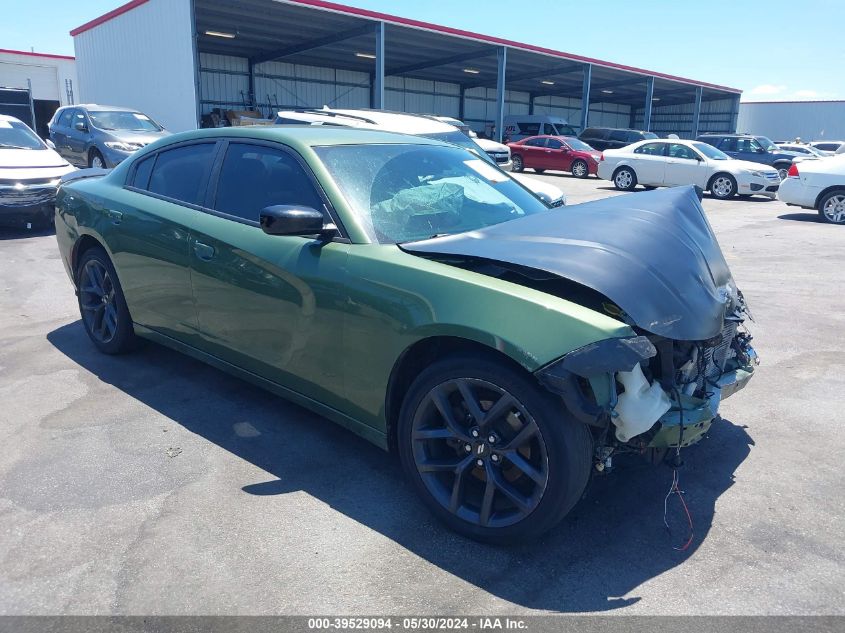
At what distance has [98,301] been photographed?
4867 mm

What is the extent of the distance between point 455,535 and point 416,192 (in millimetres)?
1744

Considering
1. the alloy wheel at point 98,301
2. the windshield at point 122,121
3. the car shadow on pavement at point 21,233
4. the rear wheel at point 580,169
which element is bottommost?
the car shadow on pavement at point 21,233

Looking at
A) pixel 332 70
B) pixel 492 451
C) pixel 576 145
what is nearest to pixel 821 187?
pixel 576 145

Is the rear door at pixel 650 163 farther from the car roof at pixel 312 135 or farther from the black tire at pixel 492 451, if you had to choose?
the black tire at pixel 492 451

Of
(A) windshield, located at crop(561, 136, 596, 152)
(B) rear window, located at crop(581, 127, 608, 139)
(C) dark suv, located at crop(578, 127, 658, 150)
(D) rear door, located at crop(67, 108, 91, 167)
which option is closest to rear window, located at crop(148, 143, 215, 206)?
(D) rear door, located at crop(67, 108, 91, 167)

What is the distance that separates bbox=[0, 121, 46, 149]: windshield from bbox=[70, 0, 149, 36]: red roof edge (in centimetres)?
1000

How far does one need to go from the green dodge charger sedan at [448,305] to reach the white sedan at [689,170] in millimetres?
14923

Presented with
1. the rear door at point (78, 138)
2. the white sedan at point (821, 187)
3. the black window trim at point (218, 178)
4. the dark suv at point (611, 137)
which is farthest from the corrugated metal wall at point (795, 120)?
the black window trim at point (218, 178)

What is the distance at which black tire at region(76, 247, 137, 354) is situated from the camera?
461 centimetres

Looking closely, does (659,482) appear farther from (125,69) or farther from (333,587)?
(125,69)

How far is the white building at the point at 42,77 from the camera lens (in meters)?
30.5

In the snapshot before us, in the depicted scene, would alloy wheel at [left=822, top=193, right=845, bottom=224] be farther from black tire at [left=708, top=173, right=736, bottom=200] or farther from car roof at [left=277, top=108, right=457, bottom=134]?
car roof at [left=277, top=108, right=457, bottom=134]

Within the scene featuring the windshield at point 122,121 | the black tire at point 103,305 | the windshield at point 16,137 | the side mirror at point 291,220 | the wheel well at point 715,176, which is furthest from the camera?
the wheel well at point 715,176

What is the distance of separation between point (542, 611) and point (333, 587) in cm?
76
